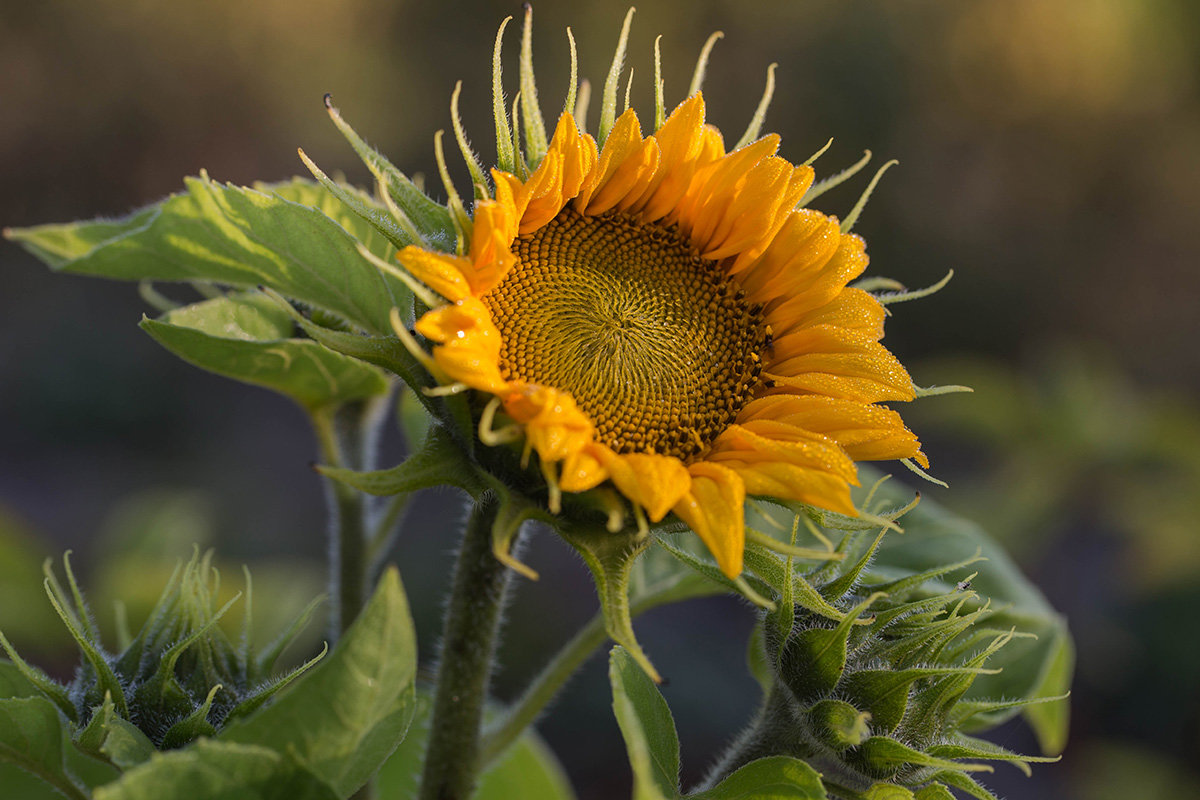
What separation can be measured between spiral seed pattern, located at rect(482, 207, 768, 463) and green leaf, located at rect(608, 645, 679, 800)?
8.6 inches

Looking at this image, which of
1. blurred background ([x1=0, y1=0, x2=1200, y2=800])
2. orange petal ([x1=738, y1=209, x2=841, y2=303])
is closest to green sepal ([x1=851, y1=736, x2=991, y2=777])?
orange petal ([x1=738, y1=209, x2=841, y2=303])

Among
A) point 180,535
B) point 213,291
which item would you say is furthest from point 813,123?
point 213,291

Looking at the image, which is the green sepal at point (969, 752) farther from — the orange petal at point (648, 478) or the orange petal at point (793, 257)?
the orange petal at point (793, 257)

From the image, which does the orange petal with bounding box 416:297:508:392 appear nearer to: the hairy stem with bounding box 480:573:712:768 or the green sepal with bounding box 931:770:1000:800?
the hairy stem with bounding box 480:573:712:768

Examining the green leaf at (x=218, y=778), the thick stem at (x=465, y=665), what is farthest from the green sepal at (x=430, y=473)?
the green leaf at (x=218, y=778)

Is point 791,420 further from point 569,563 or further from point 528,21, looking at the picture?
point 569,563

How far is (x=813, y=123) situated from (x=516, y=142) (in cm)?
540

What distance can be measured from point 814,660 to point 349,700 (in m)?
0.47

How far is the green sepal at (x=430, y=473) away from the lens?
2.95ft

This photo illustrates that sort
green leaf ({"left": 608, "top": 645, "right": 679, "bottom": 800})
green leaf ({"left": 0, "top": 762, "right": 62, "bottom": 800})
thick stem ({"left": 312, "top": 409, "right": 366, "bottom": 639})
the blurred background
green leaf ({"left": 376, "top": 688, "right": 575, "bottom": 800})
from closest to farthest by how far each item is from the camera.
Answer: green leaf ({"left": 608, "top": 645, "right": 679, "bottom": 800}), green leaf ({"left": 0, "top": 762, "right": 62, "bottom": 800}), thick stem ({"left": 312, "top": 409, "right": 366, "bottom": 639}), green leaf ({"left": 376, "top": 688, "right": 575, "bottom": 800}), the blurred background

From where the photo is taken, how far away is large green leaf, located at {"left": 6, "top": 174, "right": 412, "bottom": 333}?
1.08m

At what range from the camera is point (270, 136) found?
21.1ft

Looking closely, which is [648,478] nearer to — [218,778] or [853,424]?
[853,424]

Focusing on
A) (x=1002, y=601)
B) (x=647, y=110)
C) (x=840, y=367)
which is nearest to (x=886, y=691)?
(x=840, y=367)
